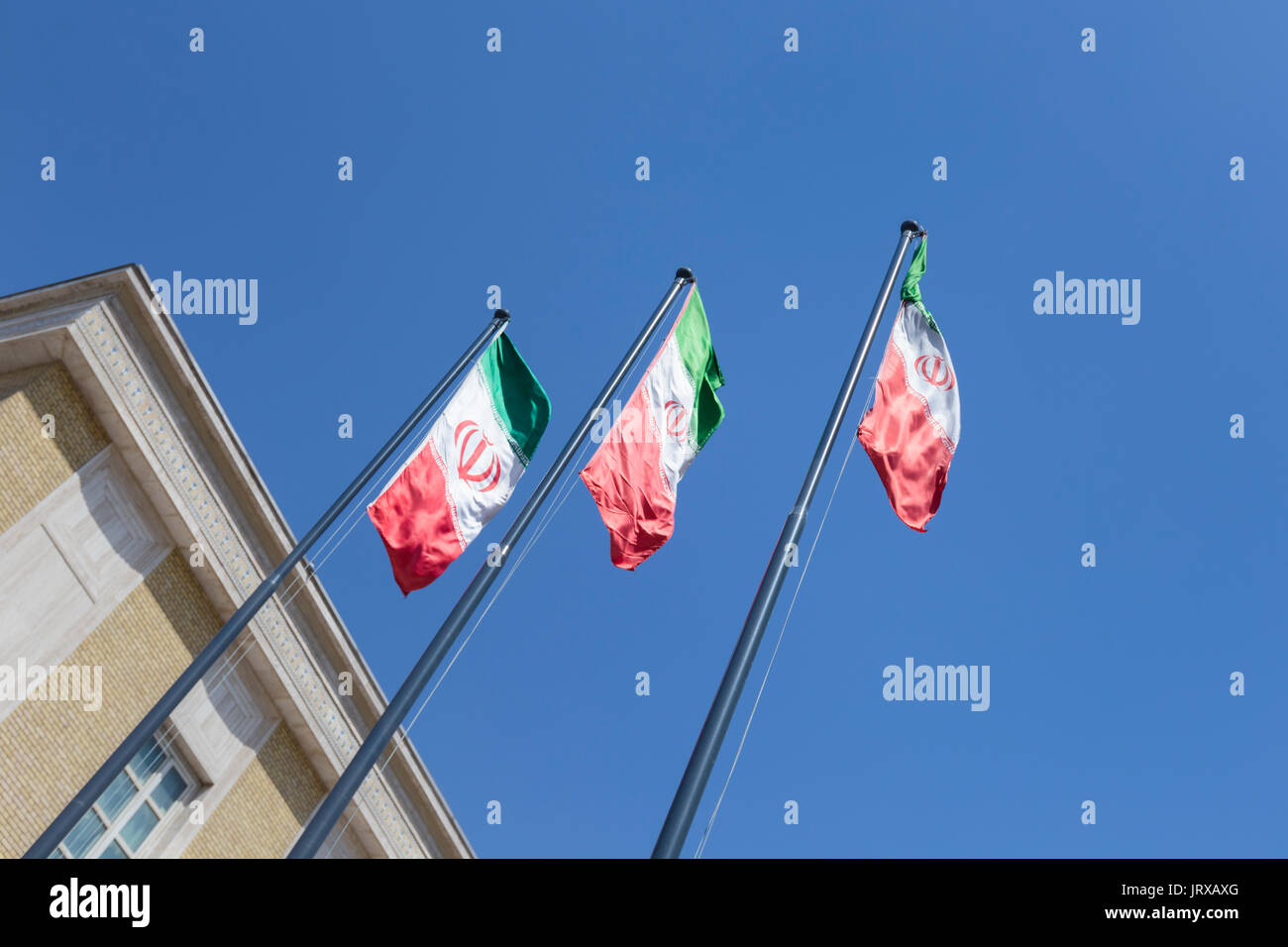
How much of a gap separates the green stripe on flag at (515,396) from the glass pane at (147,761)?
577 centimetres


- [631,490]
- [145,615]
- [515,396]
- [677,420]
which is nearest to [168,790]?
[145,615]

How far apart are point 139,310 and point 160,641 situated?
4267 millimetres

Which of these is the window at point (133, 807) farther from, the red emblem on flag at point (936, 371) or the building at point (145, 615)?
the red emblem on flag at point (936, 371)

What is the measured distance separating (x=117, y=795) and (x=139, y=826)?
1.72ft

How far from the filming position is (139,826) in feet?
40.3

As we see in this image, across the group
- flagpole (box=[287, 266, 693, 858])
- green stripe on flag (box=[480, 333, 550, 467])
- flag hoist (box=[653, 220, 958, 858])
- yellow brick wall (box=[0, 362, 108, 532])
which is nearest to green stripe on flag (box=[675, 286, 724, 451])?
Result: flagpole (box=[287, 266, 693, 858])

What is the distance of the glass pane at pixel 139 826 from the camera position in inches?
→ 473

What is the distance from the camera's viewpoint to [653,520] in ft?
33.1

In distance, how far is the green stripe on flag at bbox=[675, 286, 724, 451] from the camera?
1182 centimetres

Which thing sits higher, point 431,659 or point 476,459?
point 476,459

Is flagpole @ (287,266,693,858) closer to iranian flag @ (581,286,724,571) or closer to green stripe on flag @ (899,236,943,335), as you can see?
iranian flag @ (581,286,724,571)

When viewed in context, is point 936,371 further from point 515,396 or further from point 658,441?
point 515,396
